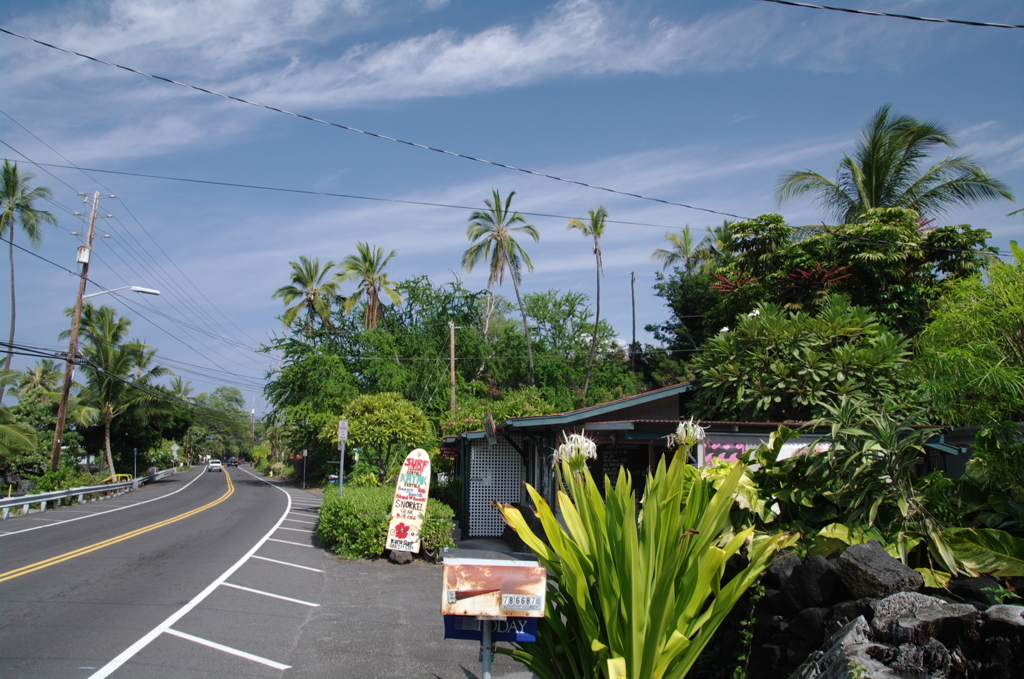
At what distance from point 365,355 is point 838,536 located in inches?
1381

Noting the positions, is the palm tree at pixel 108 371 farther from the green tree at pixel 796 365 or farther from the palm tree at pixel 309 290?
the green tree at pixel 796 365

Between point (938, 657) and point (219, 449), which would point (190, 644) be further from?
point (219, 449)

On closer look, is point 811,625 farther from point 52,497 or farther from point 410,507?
point 52,497

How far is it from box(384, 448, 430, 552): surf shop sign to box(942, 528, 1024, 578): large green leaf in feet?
32.6

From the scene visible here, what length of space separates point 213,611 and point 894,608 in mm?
7769

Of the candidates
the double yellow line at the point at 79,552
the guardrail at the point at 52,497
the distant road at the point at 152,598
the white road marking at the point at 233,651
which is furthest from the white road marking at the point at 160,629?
the guardrail at the point at 52,497

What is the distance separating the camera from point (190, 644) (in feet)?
24.2

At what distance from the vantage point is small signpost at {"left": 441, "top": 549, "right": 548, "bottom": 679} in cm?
434

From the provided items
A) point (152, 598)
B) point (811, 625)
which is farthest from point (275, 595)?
point (811, 625)

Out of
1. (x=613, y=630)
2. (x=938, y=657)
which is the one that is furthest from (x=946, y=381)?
(x=613, y=630)

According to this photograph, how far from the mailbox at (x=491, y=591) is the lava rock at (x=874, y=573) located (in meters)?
2.03

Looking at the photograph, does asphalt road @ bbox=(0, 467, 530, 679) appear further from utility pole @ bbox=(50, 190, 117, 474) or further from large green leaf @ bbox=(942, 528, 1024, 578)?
utility pole @ bbox=(50, 190, 117, 474)

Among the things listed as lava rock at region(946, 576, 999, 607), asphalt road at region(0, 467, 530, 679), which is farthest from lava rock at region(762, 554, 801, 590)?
asphalt road at region(0, 467, 530, 679)

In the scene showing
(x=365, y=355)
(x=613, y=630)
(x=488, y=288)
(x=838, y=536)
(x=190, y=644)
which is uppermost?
(x=488, y=288)
